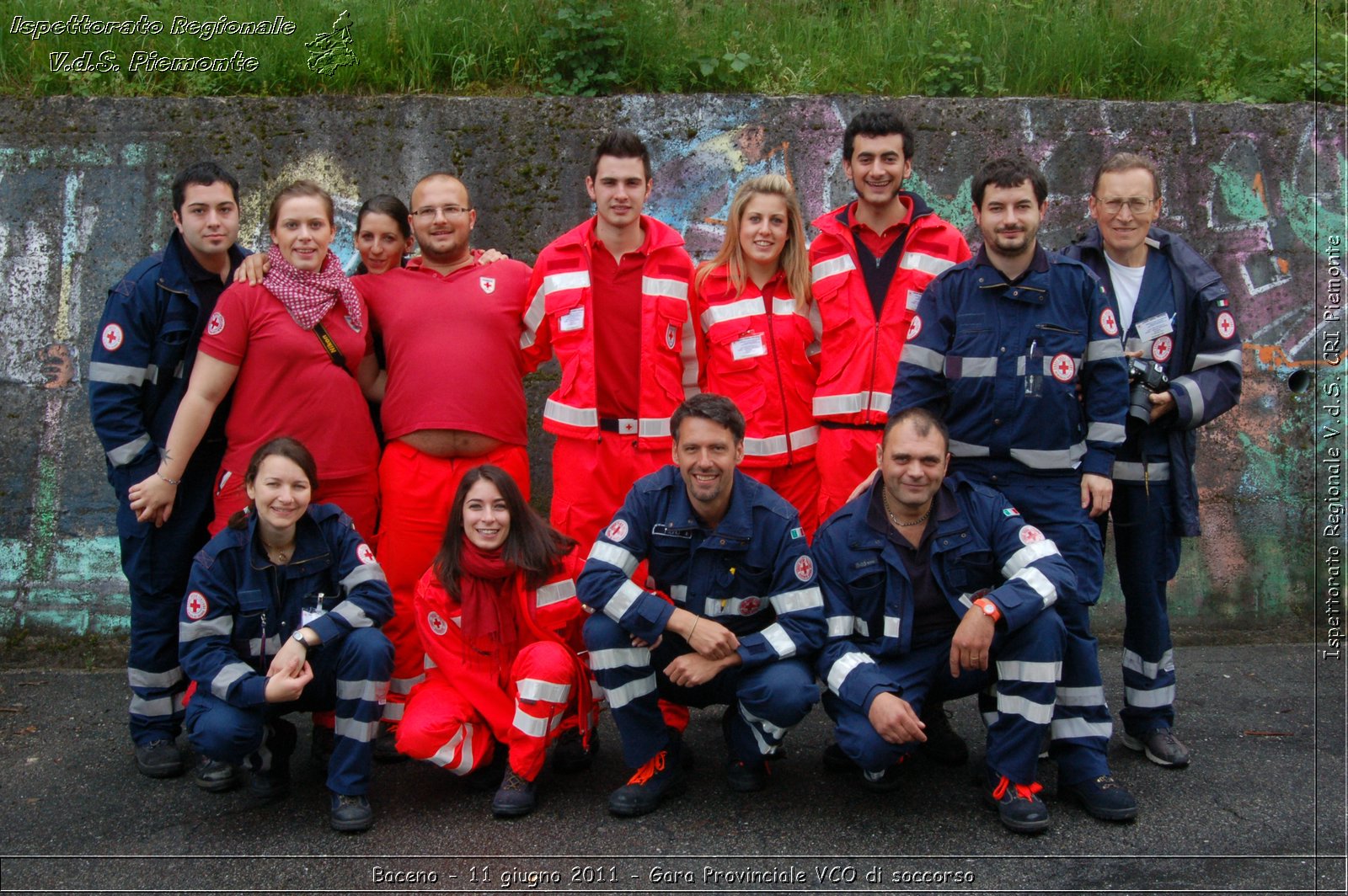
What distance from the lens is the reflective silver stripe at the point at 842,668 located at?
369cm

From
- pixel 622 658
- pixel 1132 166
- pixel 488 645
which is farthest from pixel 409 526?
pixel 1132 166

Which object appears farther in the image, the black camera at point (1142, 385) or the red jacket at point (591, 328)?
Answer: the red jacket at point (591, 328)

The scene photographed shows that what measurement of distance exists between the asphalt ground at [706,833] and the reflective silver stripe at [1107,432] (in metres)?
1.25

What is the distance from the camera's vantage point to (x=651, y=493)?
156 inches

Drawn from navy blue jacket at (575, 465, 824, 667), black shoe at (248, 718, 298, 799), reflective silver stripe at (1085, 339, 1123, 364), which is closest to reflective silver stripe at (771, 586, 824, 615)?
navy blue jacket at (575, 465, 824, 667)

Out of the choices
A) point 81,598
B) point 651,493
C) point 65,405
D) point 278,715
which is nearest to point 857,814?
point 651,493

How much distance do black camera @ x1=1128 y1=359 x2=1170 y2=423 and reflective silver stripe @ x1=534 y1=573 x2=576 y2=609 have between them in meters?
2.21

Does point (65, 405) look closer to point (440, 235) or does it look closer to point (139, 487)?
point (139, 487)

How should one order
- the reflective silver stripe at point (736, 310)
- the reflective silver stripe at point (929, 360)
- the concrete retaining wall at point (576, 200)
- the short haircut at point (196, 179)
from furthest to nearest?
1. the concrete retaining wall at point (576, 200)
2. the reflective silver stripe at point (736, 310)
3. the short haircut at point (196, 179)
4. the reflective silver stripe at point (929, 360)

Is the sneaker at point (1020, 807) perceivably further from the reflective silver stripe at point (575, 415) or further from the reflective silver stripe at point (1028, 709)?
the reflective silver stripe at point (575, 415)

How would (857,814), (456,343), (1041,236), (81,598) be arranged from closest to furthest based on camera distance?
(857,814)
(456,343)
(81,598)
(1041,236)

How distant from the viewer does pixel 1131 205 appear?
424 cm

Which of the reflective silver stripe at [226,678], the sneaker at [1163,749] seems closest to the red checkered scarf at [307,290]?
the reflective silver stripe at [226,678]

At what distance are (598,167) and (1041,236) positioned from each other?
2691 mm
